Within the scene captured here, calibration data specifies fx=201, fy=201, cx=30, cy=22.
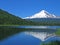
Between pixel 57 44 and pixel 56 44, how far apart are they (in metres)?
0.25

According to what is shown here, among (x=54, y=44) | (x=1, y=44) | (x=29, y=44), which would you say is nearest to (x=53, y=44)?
(x=54, y=44)

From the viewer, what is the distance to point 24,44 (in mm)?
33281

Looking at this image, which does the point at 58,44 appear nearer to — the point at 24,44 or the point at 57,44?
the point at 57,44

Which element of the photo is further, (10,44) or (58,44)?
(10,44)

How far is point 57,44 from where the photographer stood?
21797 mm

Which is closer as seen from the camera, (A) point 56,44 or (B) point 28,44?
(A) point 56,44

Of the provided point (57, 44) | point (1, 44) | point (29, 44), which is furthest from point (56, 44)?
point (1, 44)

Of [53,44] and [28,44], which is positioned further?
[28,44]

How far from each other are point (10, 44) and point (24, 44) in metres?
2.31

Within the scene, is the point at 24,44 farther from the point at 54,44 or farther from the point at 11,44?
the point at 54,44

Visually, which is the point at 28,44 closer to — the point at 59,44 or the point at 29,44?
the point at 29,44

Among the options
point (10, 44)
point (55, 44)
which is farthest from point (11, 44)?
point (55, 44)

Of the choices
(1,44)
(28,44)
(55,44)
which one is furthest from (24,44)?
(55,44)

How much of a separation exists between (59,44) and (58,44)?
0.18 meters
